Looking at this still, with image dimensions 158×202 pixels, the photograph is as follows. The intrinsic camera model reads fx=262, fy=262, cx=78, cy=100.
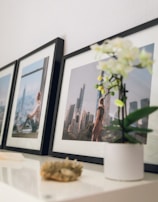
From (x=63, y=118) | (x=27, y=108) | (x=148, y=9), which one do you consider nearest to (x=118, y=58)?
(x=148, y=9)

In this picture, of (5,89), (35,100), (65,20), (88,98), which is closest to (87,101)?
(88,98)

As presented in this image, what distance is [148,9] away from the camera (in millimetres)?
861

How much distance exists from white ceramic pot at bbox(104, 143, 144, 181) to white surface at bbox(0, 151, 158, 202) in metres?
0.02

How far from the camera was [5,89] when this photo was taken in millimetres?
1545

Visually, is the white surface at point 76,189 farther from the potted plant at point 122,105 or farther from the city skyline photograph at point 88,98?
the city skyline photograph at point 88,98

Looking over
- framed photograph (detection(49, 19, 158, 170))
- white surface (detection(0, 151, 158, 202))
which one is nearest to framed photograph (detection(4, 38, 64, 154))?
framed photograph (detection(49, 19, 158, 170))

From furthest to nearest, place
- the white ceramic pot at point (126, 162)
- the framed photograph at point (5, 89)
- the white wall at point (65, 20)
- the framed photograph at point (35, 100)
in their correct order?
the framed photograph at point (5, 89) → the framed photograph at point (35, 100) → the white wall at point (65, 20) → the white ceramic pot at point (126, 162)

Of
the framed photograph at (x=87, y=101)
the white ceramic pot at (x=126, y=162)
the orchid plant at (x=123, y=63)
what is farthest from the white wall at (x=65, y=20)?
the white ceramic pot at (x=126, y=162)

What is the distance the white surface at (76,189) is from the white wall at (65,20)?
537mm

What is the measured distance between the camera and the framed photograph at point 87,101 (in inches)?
30.2

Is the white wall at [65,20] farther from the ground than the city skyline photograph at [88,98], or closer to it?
farther from the ground

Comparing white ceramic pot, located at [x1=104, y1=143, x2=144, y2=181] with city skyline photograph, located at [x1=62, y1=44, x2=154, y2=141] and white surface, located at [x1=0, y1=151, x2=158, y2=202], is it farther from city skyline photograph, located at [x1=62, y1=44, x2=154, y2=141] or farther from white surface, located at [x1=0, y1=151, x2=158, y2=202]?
city skyline photograph, located at [x1=62, y1=44, x2=154, y2=141]

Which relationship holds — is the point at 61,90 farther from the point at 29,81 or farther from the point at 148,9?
the point at 148,9

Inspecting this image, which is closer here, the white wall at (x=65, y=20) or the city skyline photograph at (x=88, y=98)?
the city skyline photograph at (x=88, y=98)
